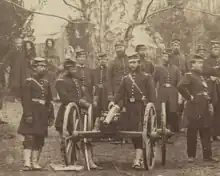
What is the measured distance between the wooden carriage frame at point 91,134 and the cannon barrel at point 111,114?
14 centimetres

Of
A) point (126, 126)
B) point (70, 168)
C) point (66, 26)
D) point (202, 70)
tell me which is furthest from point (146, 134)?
point (66, 26)

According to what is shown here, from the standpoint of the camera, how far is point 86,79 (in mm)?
5324

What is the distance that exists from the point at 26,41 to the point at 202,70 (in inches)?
69.3

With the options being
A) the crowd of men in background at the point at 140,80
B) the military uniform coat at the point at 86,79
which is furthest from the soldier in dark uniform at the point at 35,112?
the military uniform coat at the point at 86,79

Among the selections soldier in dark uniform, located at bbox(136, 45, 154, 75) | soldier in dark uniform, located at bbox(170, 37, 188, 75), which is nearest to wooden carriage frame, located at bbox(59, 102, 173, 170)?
soldier in dark uniform, located at bbox(136, 45, 154, 75)

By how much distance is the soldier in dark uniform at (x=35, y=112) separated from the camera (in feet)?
14.6

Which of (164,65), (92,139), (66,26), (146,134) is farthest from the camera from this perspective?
(164,65)

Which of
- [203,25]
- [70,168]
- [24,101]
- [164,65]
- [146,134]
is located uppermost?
[203,25]

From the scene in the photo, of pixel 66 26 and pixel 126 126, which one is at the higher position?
pixel 66 26

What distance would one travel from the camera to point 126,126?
4.43 meters

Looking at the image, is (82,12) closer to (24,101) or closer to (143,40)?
(143,40)

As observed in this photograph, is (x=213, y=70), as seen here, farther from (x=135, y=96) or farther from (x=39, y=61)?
(x=39, y=61)

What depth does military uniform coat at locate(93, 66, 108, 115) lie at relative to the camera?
17.6 feet

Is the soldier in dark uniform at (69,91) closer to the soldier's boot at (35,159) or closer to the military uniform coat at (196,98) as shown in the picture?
the soldier's boot at (35,159)
